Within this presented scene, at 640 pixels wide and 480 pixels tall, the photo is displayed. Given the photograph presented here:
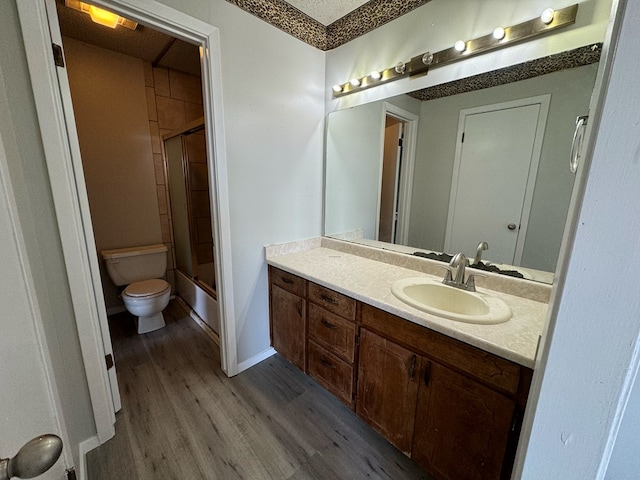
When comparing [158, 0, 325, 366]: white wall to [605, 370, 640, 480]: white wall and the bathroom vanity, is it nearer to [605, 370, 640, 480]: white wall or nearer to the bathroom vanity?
the bathroom vanity

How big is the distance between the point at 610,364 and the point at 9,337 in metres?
0.92

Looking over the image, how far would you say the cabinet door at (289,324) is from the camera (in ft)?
5.56

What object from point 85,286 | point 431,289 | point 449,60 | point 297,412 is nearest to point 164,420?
point 297,412

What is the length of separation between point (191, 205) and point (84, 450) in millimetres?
1924

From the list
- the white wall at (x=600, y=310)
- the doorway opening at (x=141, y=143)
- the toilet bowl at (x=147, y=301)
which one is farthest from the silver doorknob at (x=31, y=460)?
the toilet bowl at (x=147, y=301)

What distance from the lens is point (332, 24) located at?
1.86 meters

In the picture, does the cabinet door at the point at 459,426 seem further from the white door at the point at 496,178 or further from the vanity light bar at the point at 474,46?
the vanity light bar at the point at 474,46

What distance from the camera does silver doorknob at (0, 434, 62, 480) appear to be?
0.35 metres

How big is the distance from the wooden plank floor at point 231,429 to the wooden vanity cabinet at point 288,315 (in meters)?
0.21

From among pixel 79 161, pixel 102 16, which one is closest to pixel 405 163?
pixel 79 161

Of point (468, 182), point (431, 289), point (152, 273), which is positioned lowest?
point (152, 273)

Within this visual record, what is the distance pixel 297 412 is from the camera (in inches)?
61.9

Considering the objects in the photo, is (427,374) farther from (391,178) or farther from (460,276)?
(391,178)

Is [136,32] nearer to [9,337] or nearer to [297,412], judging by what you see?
[9,337]
